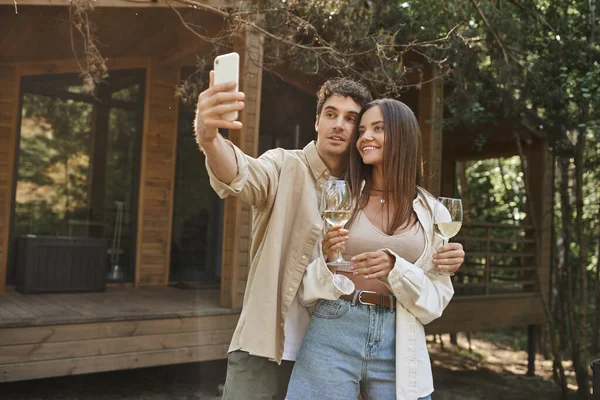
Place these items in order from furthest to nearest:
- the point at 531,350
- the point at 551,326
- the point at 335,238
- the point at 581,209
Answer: the point at 531,350 → the point at 551,326 → the point at 581,209 → the point at 335,238

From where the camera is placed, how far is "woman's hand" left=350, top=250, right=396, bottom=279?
1.92 meters

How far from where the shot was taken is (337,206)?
1.92 meters

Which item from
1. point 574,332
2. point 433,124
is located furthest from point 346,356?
point 574,332

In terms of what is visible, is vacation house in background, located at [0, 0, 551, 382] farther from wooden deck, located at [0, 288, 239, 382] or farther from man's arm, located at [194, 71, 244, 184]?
man's arm, located at [194, 71, 244, 184]

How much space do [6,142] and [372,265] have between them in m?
5.68

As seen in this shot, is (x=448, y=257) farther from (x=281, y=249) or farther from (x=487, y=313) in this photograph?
(x=487, y=313)

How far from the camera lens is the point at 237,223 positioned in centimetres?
573

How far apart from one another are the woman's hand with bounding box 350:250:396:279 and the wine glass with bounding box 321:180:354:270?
0.03m

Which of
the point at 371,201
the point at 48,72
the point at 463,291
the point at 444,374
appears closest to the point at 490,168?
the point at 463,291

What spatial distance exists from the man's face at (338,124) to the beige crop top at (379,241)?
0.87ft

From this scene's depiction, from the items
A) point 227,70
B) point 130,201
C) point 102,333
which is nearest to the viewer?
point 227,70

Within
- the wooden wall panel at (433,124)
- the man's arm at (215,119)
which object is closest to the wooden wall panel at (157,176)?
the wooden wall panel at (433,124)

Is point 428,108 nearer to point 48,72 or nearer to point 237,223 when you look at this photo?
point 237,223

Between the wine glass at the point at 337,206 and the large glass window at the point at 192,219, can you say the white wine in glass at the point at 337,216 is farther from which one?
the large glass window at the point at 192,219
